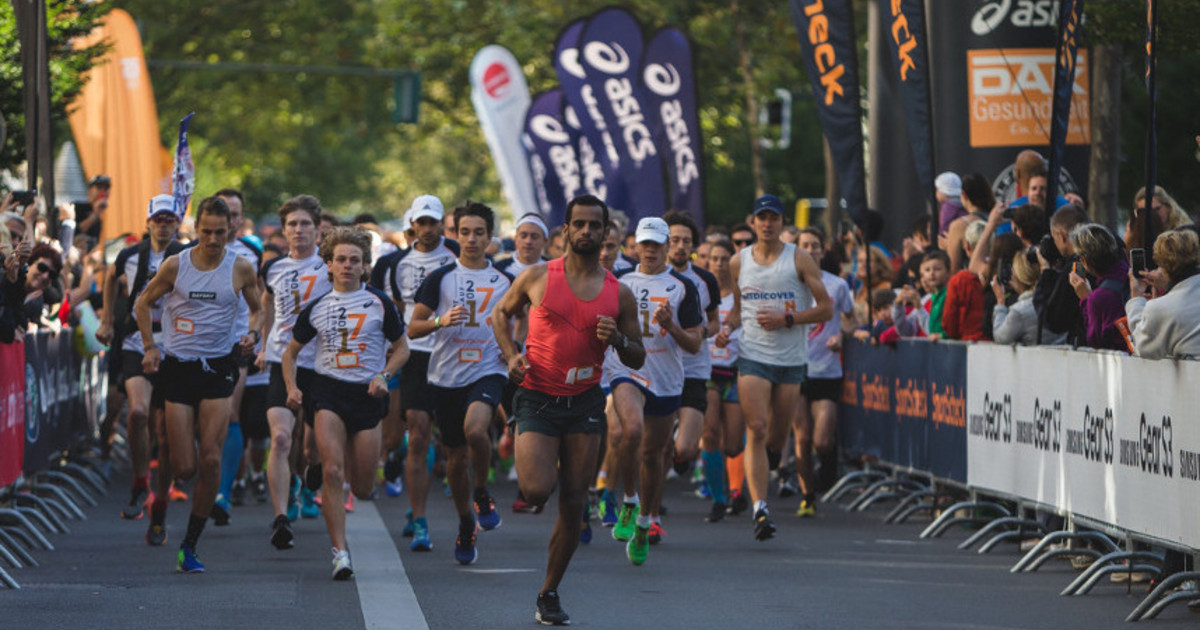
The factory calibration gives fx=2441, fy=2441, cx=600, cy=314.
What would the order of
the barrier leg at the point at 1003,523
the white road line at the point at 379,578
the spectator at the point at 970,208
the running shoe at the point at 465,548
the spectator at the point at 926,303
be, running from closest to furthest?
the white road line at the point at 379,578, the running shoe at the point at 465,548, the barrier leg at the point at 1003,523, the spectator at the point at 926,303, the spectator at the point at 970,208

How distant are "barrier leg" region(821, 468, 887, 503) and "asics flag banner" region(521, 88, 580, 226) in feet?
44.3

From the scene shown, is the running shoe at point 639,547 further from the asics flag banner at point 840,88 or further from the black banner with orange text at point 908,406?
the asics flag banner at point 840,88

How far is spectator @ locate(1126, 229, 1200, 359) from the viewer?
454 inches

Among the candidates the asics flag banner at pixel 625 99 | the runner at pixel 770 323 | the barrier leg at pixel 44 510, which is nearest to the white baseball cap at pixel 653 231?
the runner at pixel 770 323

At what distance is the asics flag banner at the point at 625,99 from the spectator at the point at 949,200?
7.96 metres

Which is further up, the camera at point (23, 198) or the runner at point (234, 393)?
the camera at point (23, 198)

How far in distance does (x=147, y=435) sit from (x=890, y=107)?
1182 centimetres

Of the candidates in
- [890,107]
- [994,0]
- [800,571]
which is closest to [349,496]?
[800,571]

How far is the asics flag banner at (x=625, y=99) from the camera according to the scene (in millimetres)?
27812

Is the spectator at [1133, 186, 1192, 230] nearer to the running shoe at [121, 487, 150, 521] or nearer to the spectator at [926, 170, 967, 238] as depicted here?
the spectator at [926, 170, 967, 238]

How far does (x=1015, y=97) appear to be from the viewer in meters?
21.6

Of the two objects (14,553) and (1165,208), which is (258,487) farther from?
(1165,208)

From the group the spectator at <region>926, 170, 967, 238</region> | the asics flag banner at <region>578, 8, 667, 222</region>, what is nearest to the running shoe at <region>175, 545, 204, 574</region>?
the spectator at <region>926, 170, 967, 238</region>

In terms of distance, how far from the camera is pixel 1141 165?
115 feet
